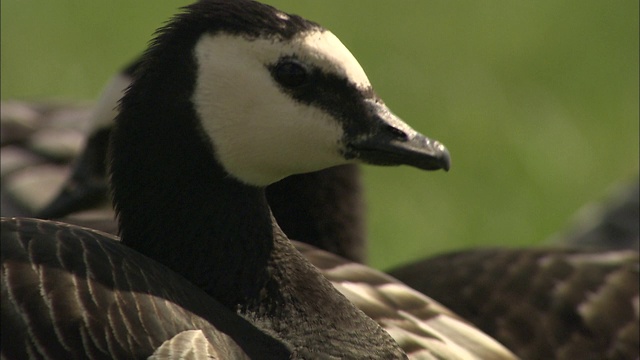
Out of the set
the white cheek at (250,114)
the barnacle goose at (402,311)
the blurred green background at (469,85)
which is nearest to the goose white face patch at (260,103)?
the white cheek at (250,114)

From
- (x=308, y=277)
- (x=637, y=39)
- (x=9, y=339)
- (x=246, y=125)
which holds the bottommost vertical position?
(x=9, y=339)

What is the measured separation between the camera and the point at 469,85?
6352 mm

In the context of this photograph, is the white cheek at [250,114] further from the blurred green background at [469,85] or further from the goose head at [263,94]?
the blurred green background at [469,85]

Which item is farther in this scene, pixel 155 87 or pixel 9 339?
pixel 155 87

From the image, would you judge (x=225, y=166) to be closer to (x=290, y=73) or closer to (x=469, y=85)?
(x=290, y=73)

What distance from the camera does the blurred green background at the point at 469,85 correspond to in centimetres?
534

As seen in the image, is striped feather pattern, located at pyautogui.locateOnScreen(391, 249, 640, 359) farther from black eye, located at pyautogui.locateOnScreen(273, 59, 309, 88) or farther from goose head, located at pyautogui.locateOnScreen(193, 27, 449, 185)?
black eye, located at pyautogui.locateOnScreen(273, 59, 309, 88)

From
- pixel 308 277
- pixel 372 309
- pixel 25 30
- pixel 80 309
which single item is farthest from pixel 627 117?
pixel 80 309

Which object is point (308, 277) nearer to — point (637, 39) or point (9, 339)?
point (9, 339)

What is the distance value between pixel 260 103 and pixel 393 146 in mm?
232

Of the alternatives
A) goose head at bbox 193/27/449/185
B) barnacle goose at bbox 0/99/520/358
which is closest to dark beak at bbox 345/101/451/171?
goose head at bbox 193/27/449/185

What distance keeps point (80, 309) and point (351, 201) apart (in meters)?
1.46

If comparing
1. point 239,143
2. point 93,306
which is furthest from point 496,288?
point 93,306

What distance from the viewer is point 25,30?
6.44 metres
